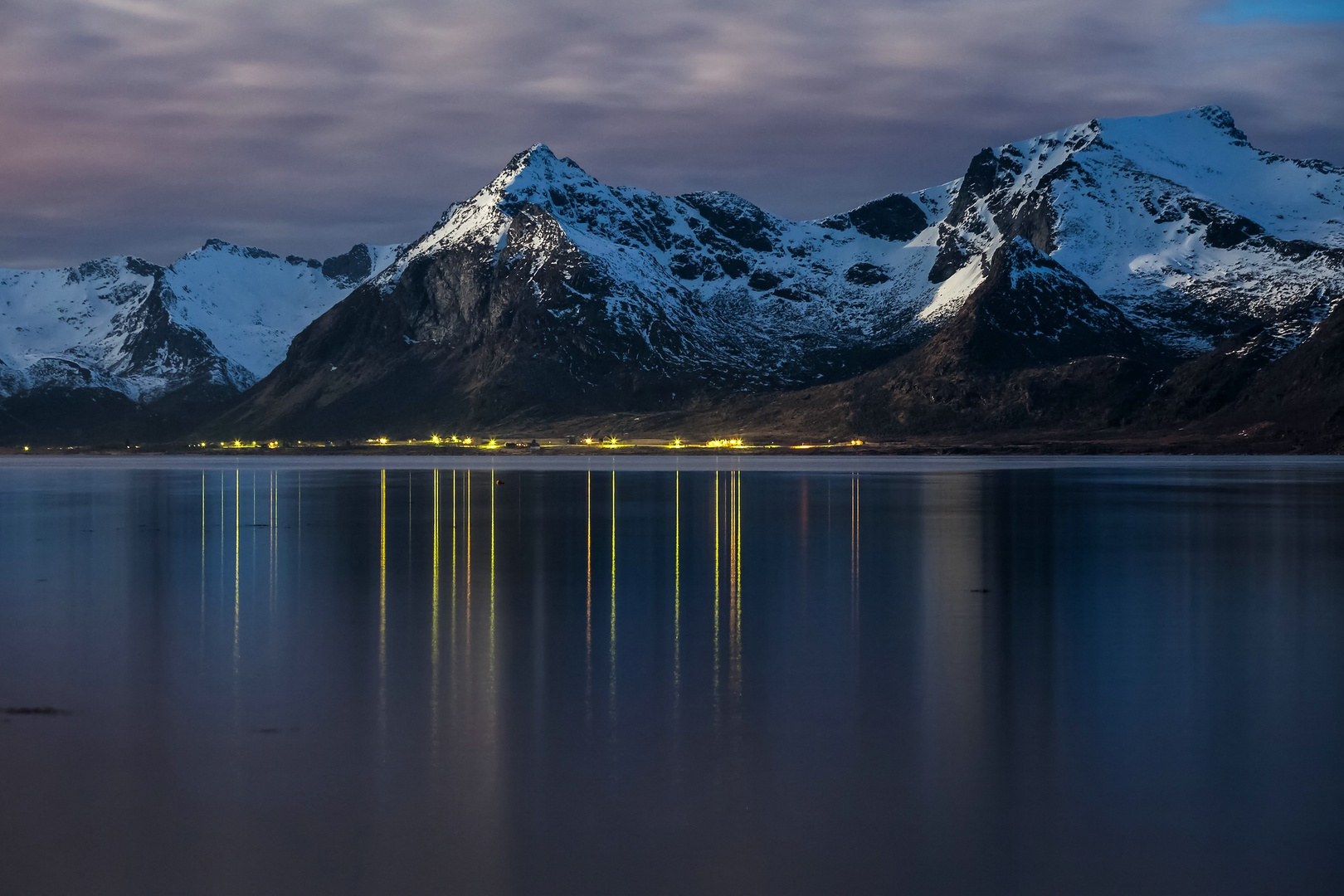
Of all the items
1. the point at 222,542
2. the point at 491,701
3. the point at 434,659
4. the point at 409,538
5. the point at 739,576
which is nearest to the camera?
the point at 491,701

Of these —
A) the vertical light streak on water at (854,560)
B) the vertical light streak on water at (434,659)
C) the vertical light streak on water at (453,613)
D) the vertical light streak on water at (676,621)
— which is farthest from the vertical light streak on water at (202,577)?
the vertical light streak on water at (854,560)

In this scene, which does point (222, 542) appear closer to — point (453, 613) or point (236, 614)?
point (236, 614)

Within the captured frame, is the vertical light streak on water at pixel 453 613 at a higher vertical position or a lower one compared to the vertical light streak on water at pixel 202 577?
higher

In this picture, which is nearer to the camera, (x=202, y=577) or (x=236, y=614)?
(x=236, y=614)

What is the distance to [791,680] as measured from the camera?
26797 millimetres

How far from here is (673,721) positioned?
23.1 meters

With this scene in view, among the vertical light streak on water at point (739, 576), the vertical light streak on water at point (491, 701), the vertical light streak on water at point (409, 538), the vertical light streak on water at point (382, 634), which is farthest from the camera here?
the vertical light streak on water at point (409, 538)

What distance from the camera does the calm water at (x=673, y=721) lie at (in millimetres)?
16641

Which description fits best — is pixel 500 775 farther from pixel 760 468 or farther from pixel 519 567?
pixel 760 468

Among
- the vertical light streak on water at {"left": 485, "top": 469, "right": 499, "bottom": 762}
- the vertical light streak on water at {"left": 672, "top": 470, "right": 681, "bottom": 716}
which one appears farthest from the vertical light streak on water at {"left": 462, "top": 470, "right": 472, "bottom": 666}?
the vertical light streak on water at {"left": 672, "top": 470, "right": 681, "bottom": 716}

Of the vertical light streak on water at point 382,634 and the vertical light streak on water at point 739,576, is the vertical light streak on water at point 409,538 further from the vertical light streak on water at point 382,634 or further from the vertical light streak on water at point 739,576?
the vertical light streak on water at point 739,576

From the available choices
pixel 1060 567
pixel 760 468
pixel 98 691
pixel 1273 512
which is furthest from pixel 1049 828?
pixel 760 468

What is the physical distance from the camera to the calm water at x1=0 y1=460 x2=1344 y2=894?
54.6 ft

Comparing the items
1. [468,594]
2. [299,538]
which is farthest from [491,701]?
[299,538]
